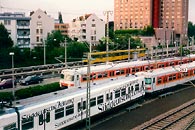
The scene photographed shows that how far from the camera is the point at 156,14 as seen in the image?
109688 millimetres

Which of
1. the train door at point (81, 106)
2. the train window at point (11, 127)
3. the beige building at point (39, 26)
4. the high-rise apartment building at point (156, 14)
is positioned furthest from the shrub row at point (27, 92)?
the high-rise apartment building at point (156, 14)

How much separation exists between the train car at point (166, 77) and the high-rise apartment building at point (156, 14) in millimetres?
72211

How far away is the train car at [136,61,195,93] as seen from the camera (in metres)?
29.1

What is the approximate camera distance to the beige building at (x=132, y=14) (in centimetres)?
10750

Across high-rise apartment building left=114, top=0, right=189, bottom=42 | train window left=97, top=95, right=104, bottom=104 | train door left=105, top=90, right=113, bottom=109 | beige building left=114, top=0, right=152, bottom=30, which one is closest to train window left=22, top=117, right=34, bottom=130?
train window left=97, top=95, right=104, bottom=104

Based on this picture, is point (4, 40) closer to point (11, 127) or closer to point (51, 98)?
point (51, 98)

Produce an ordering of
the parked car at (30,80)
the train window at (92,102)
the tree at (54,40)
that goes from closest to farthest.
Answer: the train window at (92,102)
the parked car at (30,80)
the tree at (54,40)

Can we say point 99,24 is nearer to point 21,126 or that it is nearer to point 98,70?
point 98,70

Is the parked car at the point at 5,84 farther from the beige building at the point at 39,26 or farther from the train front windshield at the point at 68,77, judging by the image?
the beige building at the point at 39,26

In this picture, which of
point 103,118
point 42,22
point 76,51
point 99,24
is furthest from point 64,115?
point 99,24

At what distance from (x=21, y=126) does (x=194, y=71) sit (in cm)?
2622

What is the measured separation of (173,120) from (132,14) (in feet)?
304

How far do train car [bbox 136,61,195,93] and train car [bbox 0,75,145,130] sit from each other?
3406 millimetres

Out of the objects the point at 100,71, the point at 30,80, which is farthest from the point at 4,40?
the point at 100,71
